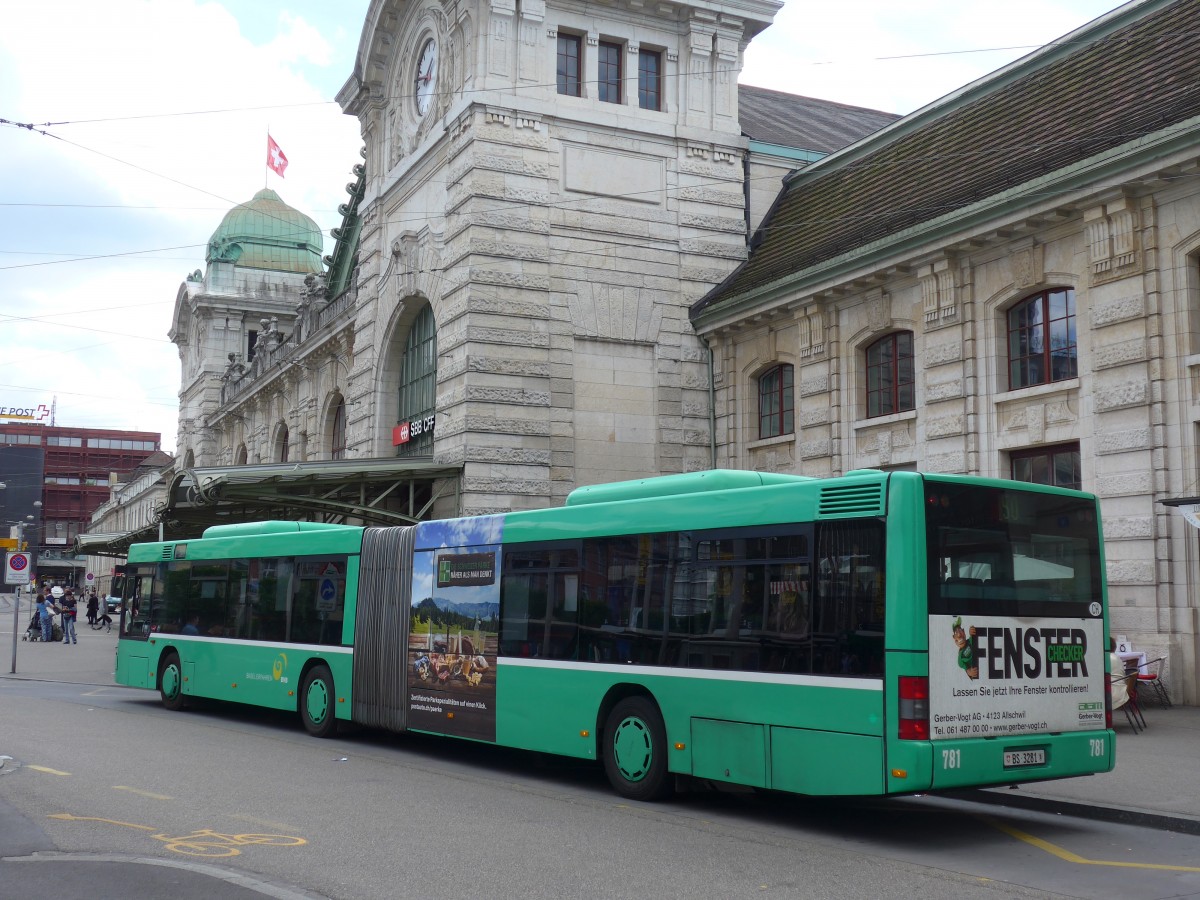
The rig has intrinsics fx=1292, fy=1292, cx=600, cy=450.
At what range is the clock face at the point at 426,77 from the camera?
29.7 m

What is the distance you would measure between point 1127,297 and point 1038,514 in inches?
340

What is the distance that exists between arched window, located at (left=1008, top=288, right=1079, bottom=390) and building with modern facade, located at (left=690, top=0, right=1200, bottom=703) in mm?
39

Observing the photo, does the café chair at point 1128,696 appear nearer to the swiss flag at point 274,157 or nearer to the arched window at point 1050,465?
the arched window at point 1050,465

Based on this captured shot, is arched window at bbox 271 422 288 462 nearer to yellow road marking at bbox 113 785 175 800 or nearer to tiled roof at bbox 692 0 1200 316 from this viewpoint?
tiled roof at bbox 692 0 1200 316

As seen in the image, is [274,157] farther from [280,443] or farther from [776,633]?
[776,633]

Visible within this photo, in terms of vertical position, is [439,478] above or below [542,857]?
above

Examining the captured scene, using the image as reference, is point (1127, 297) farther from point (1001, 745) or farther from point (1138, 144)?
point (1001, 745)

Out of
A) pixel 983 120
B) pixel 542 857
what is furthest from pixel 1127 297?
pixel 542 857

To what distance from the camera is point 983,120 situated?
74.9 ft

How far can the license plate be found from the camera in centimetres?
963

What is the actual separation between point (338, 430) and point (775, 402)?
18.8m

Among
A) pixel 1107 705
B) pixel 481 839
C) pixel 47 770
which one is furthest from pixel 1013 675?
pixel 47 770

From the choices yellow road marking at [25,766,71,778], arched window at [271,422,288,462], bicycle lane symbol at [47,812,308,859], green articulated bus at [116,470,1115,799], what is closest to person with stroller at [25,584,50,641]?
arched window at [271,422,288,462]

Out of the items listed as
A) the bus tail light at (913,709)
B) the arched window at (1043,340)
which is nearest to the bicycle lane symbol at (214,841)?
the bus tail light at (913,709)
